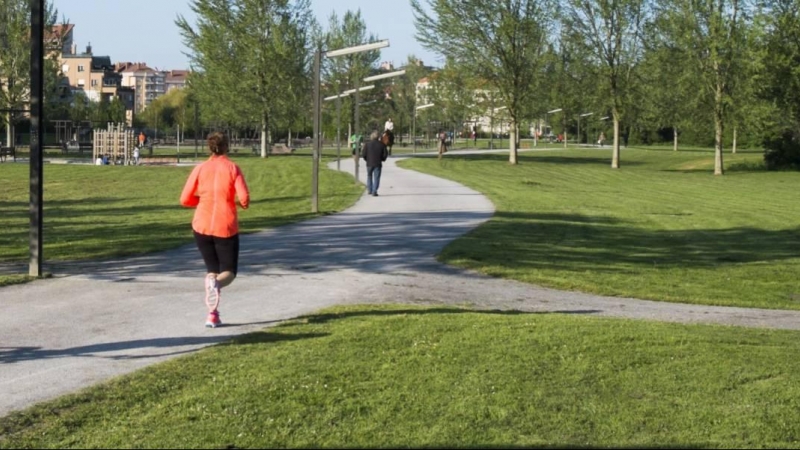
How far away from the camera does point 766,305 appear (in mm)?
14594

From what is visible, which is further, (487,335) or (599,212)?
(599,212)

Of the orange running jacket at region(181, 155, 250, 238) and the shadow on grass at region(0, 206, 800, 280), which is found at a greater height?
the orange running jacket at region(181, 155, 250, 238)

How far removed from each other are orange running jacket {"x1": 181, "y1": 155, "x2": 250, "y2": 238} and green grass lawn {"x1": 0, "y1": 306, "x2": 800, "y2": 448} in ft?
3.69

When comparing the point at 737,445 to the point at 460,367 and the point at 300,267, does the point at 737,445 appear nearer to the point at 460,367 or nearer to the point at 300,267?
the point at 460,367

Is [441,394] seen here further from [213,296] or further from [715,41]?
[715,41]

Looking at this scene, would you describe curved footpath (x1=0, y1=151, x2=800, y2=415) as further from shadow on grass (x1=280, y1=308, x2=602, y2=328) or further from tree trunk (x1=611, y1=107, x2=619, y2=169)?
tree trunk (x1=611, y1=107, x2=619, y2=169)

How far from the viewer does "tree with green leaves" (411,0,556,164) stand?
6069 centimetres

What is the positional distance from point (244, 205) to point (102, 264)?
5.61 metres

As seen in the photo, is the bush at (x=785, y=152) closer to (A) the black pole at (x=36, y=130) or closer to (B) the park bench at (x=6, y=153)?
(B) the park bench at (x=6, y=153)

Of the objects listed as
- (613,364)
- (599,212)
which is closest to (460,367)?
(613,364)

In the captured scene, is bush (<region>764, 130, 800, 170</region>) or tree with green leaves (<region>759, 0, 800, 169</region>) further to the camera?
bush (<region>764, 130, 800, 170</region>)

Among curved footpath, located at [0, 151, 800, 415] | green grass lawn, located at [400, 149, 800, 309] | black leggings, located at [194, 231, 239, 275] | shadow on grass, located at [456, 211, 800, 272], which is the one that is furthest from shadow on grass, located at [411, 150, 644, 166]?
black leggings, located at [194, 231, 239, 275]

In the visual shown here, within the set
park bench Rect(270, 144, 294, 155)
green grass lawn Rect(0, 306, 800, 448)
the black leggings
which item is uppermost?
park bench Rect(270, 144, 294, 155)

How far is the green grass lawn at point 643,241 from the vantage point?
15664 millimetres
